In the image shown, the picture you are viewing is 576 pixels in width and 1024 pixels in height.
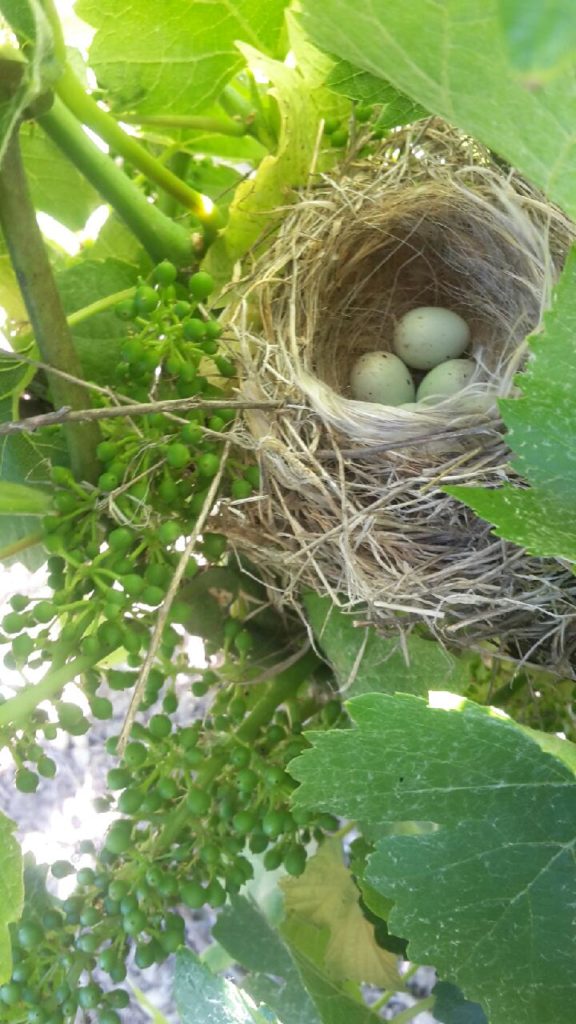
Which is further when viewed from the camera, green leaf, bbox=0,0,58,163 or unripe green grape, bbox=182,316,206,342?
unripe green grape, bbox=182,316,206,342

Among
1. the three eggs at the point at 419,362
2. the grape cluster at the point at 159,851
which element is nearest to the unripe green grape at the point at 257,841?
the grape cluster at the point at 159,851

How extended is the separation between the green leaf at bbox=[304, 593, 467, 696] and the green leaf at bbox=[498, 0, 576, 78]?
0.52 meters

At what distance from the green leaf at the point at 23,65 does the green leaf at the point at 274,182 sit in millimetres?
215

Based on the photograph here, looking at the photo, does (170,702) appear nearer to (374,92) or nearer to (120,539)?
(120,539)

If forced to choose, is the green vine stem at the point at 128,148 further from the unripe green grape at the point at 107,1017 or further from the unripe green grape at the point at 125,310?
the unripe green grape at the point at 107,1017

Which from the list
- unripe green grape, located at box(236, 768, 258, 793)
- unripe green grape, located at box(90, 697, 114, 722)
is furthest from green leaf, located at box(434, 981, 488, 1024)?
unripe green grape, located at box(90, 697, 114, 722)

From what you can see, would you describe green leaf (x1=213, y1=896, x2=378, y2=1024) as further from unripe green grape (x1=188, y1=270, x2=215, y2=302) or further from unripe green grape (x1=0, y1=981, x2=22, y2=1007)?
unripe green grape (x1=188, y1=270, x2=215, y2=302)

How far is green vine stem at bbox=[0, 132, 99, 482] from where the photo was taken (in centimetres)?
51

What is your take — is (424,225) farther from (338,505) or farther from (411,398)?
(338,505)

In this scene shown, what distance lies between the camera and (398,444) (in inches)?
28.4

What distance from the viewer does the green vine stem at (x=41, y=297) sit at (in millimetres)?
512

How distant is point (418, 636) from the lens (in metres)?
0.69

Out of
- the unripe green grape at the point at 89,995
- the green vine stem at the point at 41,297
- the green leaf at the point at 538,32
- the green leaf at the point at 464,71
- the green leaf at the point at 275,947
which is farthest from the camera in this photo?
the green leaf at the point at 275,947

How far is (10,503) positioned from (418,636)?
299 millimetres
